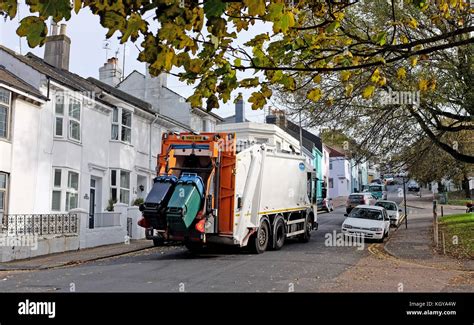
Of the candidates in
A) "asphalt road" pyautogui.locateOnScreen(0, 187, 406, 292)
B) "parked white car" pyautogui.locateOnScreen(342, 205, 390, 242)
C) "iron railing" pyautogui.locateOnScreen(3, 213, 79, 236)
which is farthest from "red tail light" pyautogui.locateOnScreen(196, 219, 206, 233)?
"parked white car" pyautogui.locateOnScreen(342, 205, 390, 242)

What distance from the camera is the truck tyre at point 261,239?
14.4m

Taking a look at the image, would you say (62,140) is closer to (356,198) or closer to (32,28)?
(32,28)

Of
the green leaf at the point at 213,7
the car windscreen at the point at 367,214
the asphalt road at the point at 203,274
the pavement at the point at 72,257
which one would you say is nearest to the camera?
the green leaf at the point at 213,7

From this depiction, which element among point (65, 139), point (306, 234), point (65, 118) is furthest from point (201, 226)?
point (65, 118)

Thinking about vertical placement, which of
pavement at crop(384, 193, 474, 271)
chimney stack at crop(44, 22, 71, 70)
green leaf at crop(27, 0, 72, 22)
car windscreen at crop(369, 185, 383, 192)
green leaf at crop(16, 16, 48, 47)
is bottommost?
pavement at crop(384, 193, 474, 271)

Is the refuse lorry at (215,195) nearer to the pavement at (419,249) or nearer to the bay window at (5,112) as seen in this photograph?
the pavement at (419,249)

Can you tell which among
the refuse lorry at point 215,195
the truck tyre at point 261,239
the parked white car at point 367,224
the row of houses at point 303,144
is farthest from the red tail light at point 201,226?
the parked white car at point 367,224

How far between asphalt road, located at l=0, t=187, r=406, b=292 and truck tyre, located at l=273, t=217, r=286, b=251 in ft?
2.01

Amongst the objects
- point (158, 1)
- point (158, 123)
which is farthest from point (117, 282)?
point (158, 123)

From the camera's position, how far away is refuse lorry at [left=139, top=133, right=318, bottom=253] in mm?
12320

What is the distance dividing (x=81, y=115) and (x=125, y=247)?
235 inches

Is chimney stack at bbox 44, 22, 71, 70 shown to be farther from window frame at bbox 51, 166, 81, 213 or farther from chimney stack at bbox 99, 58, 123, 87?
chimney stack at bbox 99, 58, 123, 87

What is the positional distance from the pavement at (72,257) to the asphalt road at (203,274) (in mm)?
1367

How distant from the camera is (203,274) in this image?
10.3 meters
